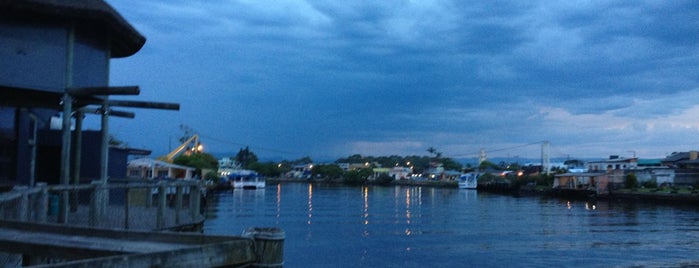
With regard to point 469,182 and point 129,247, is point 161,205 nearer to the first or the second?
point 129,247

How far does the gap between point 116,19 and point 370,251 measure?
15.0m

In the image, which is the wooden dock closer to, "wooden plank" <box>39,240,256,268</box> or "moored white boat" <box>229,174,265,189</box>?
"wooden plank" <box>39,240,256,268</box>

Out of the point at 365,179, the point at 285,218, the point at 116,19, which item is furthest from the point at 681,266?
the point at 365,179

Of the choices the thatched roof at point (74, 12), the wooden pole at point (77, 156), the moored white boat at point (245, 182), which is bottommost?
the moored white boat at point (245, 182)

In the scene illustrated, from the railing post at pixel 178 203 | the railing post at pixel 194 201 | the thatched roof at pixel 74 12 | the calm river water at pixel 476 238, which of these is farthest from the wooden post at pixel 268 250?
the calm river water at pixel 476 238

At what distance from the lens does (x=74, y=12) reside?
46.1 feet

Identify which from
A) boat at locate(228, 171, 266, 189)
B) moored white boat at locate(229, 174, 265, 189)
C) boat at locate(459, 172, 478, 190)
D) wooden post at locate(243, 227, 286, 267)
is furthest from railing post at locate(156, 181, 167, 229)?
boat at locate(459, 172, 478, 190)

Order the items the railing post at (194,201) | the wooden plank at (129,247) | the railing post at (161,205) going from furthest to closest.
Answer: the railing post at (194,201)
the railing post at (161,205)
the wooden plank at (129,247)

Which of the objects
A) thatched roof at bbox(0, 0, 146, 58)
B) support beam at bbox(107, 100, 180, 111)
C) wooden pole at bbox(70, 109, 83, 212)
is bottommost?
wooden pole at bbox(70, 109, 83, 212)

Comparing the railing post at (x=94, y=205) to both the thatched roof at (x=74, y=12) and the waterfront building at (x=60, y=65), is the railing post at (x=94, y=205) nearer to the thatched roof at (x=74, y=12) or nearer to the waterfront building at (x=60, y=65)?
the waterfront building at (x=60, y=65)

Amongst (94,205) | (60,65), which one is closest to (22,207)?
(94,205)

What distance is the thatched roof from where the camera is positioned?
13.4m

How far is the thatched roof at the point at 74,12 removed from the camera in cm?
1341

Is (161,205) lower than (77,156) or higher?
lower
